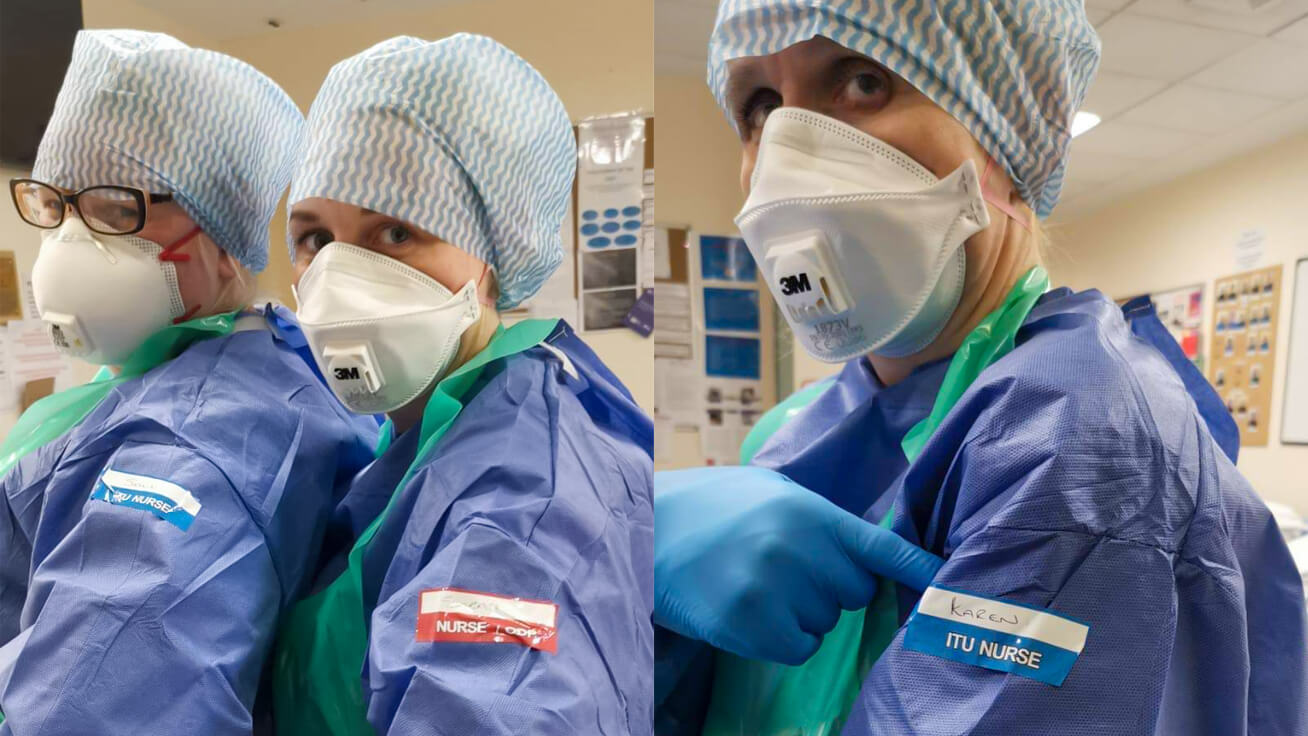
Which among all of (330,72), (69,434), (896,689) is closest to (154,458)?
(69,434)

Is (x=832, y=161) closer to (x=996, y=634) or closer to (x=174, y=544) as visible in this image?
(x=996, y=634)

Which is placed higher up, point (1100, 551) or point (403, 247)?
point (403, 247)

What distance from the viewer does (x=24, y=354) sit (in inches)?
33.8

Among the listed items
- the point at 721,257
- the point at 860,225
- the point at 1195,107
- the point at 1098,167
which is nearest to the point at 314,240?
the point at 721,257

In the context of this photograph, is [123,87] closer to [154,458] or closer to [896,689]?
[154,458]

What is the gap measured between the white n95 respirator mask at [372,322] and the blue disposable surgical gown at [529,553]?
59 millimetres

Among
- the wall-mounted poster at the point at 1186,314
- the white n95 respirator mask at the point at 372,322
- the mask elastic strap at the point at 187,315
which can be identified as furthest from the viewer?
the wall-mounted poster at the point at 1186,314

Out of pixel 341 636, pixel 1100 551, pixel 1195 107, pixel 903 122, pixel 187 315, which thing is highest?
pixel 1195 107

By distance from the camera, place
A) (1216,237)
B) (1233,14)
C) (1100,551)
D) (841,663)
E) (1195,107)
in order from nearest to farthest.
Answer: (1100,551) < (841,663) < (1233,14) < (1195,107) < (1216,237)

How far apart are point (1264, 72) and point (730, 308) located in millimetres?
634

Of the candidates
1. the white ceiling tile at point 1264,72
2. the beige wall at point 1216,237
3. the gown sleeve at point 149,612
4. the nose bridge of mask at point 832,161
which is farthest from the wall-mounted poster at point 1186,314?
the gown sleeve at point 149,612

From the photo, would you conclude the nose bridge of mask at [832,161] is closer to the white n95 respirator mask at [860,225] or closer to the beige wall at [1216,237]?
the white n95 respirator mask at [860,225]

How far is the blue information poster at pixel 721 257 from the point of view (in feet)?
2.02

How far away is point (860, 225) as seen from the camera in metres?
0.50
